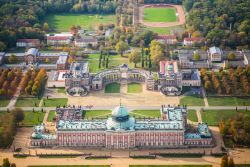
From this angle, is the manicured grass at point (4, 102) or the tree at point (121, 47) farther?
the tree at point (121, 47)

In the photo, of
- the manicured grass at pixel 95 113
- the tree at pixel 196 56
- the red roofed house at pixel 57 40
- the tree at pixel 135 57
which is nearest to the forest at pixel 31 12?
the red roofed house at pixel 57 40

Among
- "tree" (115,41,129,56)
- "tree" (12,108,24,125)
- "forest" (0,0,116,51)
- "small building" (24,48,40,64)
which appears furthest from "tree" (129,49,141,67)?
"tree" (12,108,24,125)

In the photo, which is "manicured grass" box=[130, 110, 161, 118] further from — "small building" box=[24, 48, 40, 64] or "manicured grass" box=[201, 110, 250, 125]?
"small building" box=[24, 48, 40, 64]

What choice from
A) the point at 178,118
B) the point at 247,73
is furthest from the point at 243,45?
the point at 178,118

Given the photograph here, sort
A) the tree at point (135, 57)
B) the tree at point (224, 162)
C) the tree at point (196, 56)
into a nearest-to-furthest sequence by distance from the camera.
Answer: the tree at point (224, 162), the tree at point (135, 57), the tree at point (196, 56)

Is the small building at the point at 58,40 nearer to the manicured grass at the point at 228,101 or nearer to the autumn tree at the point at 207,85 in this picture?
the autumn tree at the point at 207,85

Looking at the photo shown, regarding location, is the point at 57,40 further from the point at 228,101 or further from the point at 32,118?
the point at 228,101

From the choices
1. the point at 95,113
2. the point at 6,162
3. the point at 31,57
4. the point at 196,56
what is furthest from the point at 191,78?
the point at 6,162
